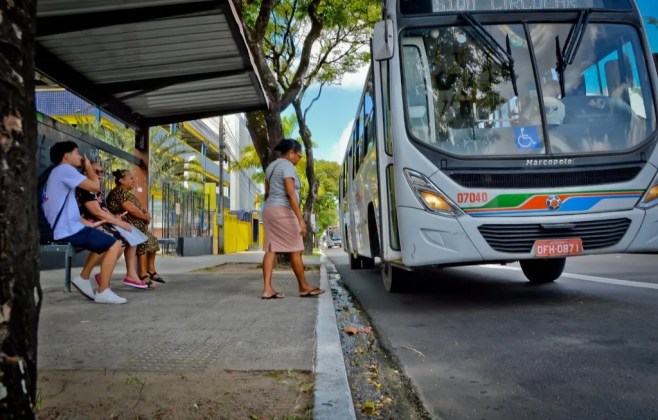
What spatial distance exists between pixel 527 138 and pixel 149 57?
4.58 m

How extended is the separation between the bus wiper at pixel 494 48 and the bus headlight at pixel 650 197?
1.53 meters

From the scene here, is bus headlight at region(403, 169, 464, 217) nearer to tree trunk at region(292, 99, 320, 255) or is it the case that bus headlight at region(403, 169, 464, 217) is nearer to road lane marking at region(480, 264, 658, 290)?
road lane marking at region(480, 264, 658, 290)

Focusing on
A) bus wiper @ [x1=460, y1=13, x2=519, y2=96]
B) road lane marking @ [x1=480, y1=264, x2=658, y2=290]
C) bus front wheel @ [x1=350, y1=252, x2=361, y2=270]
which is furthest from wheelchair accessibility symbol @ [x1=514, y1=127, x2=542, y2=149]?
bus front wheel @ [x1=350, y1=252, x2=361, y2=270]

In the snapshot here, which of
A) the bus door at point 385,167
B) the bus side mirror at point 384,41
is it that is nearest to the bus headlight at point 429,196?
the bus door at point 385,167

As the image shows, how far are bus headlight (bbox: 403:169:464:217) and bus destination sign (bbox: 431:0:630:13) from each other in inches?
70.5

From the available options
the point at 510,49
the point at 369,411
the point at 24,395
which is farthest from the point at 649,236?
the point at 24,395

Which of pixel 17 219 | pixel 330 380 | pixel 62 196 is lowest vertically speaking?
pixel 330 380

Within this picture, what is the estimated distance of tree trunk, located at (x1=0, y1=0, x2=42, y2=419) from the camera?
57.0 inches

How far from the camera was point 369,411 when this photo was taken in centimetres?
250

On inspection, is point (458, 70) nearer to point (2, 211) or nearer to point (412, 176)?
point (412, 176)

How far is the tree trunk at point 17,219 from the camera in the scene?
145cm

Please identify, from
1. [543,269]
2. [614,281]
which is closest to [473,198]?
[543,269]

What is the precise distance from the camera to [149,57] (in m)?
6.62

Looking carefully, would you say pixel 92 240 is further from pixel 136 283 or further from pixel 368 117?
pixel 368 117
